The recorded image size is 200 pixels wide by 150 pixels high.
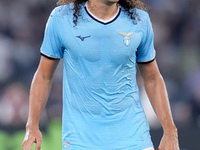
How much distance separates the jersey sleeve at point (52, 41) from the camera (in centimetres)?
379

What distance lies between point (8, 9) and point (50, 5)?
0.67 metres

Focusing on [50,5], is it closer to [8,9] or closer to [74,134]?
[8,9]

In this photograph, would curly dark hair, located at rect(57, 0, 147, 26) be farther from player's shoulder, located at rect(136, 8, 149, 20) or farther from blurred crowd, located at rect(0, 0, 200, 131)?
blurred crowd, located at rect(0, 0, 200, 131)

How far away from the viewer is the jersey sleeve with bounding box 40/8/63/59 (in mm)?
3787

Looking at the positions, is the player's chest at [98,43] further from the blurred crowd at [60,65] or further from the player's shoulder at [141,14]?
the blurred crowd at [60,65]

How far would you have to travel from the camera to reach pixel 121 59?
12.3 ft

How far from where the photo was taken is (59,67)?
7.98 metres

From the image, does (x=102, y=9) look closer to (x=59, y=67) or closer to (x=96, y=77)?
(x=96, y=77)

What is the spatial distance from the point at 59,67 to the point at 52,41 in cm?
419

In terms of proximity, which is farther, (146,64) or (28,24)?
(28,24)

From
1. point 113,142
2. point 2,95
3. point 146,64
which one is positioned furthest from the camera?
point 2,95

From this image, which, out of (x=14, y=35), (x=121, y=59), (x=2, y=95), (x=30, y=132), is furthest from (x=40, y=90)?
(x=14, y=35)

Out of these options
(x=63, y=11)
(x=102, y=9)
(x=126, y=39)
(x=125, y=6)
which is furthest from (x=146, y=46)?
(x=63, y=11)

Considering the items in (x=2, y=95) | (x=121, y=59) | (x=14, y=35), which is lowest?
(x=2, y=95)
